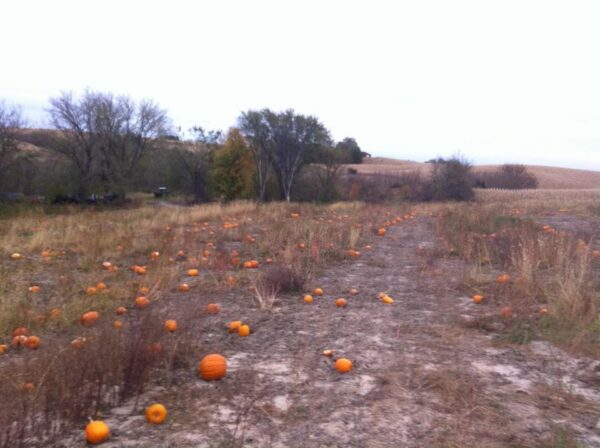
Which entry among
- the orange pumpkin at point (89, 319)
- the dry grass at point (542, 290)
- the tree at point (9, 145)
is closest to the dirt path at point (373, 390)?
the dry grass at point (542, 290)

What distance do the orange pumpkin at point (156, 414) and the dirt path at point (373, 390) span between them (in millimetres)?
40

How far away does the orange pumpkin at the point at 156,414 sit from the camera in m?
2.93

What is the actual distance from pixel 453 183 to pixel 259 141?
14.2m

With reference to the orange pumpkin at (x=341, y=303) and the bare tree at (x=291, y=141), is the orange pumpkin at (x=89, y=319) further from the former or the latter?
the bare tree at (x=291, y=141)

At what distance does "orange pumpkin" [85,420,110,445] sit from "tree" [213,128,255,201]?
3353cm

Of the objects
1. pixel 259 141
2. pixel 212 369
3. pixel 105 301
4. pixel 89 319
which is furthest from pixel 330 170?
pixel 212 369

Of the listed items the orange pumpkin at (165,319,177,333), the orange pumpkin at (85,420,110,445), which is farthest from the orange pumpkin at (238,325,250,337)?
the orange pumpkin at (85,420,110,445)

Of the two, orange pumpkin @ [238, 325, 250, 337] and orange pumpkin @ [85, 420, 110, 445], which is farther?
orange pumpkin @ [238, 325, 250, 337]

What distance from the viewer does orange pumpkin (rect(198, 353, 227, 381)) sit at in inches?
138

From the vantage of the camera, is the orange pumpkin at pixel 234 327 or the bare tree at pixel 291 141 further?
the bare tree at pixel 291 141

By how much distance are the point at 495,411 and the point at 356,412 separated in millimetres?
826

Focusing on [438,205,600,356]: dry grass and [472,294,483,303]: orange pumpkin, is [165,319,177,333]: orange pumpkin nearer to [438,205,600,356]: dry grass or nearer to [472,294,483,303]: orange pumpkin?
[438,205,600,356]: dry grass

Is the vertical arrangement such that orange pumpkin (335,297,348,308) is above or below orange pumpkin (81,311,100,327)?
below

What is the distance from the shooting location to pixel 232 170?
36.2 metres
